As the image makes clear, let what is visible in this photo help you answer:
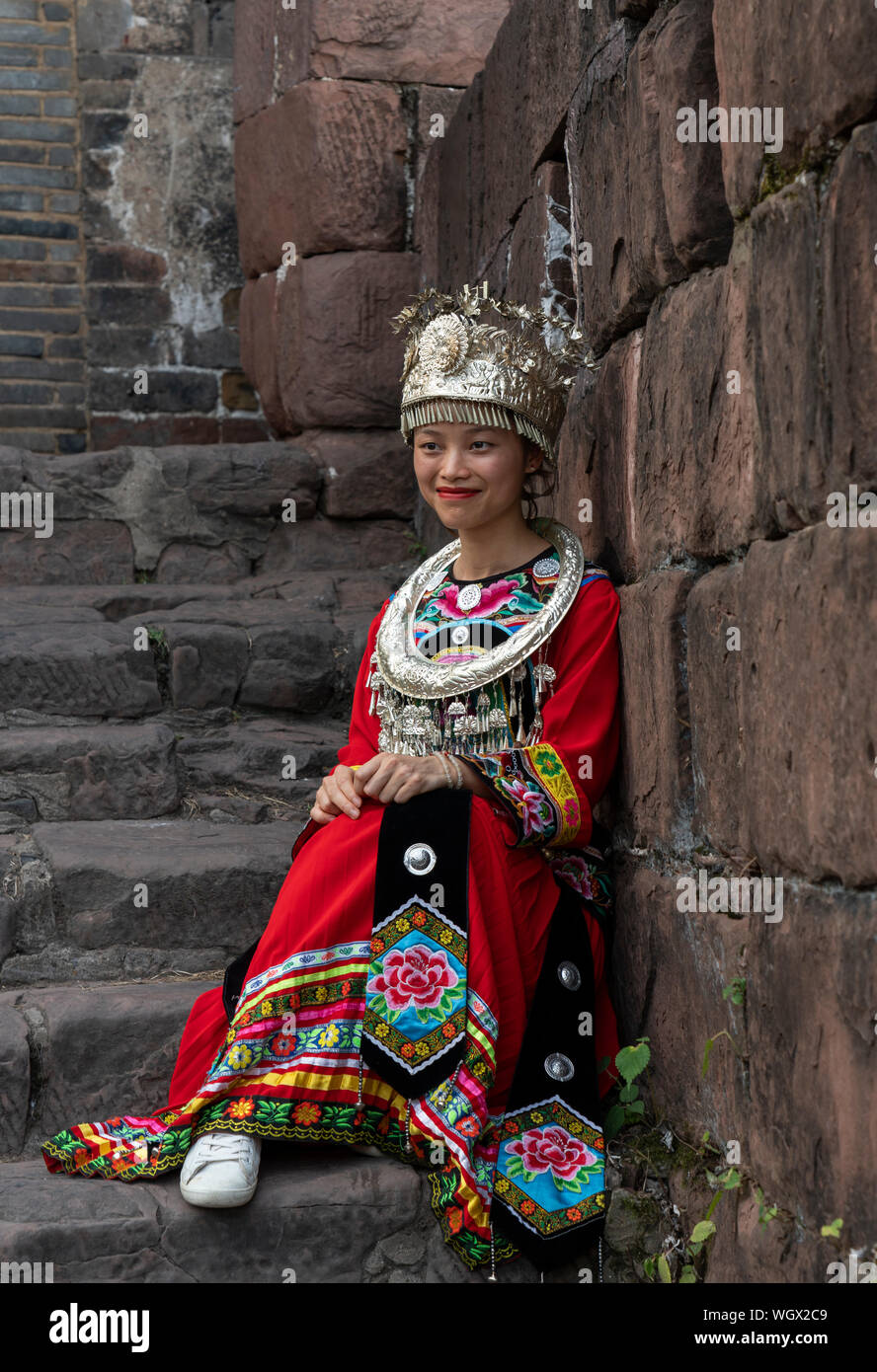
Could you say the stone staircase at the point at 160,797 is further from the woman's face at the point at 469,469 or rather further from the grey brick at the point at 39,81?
the grey brick at the point at 39,81

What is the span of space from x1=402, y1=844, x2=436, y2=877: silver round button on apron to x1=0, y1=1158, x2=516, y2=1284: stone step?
0.47 meters

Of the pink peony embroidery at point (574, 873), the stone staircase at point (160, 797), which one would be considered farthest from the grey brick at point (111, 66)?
the pink peony embroidery at point (574, 873)

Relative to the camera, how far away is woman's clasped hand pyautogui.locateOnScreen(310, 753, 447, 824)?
2.33 m

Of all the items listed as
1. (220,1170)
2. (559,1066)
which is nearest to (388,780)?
(559,1066)

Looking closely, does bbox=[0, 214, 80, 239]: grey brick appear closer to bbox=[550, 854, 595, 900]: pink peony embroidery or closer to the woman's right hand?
the woman's right hand

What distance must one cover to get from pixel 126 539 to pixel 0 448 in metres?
0.51

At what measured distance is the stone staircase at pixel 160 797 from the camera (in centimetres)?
220

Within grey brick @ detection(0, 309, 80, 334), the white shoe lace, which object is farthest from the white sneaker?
grey brick @ detection(0, 309, 80, 334)

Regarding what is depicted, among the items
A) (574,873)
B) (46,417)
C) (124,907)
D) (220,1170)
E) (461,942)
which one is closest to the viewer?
(220,1170)

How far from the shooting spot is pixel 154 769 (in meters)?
3.50

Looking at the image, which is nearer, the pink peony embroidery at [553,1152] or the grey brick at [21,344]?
the pink peony embroidery at [553,1152]

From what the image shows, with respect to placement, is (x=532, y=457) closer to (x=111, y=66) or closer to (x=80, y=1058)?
(x=80, y=1058)

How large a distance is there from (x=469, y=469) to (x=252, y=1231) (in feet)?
4.30

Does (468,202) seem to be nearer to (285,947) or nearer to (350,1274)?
(285,947)
